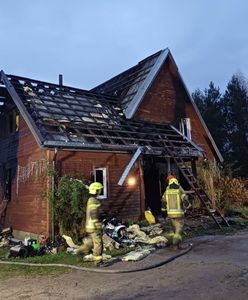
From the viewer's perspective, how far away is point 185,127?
66.9 ft

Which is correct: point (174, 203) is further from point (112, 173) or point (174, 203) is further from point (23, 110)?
point (23, 110)

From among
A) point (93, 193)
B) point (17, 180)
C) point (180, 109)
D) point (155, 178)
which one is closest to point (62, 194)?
point (93, 193)

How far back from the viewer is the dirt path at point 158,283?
5566 millimetres

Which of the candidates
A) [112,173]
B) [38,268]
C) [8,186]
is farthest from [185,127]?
[38,268]

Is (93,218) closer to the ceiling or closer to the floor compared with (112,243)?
closer to the ceiling

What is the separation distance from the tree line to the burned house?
748 inches

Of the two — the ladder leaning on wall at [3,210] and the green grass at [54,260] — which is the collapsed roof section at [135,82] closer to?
the ladder leaning on wall at [3,210]

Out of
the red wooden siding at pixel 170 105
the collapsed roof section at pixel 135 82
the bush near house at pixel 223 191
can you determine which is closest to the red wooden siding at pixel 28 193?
the collapsed roof section at pixel 135 82

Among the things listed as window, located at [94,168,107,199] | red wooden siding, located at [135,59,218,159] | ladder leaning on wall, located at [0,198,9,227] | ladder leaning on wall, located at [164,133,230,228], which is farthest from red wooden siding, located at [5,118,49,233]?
red wooden siding, located at [135,59,218,159]

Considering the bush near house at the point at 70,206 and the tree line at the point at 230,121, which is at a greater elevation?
the tree line at the point at 230,121

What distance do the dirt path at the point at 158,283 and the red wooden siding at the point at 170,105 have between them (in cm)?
1122

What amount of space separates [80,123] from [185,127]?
8.53 metres

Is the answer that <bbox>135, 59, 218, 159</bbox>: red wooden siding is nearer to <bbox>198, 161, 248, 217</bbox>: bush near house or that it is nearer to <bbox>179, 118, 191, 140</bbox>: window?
<bbox>179, 118, 191, 140</bbox>: window

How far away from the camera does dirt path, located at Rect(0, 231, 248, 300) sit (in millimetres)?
5566
